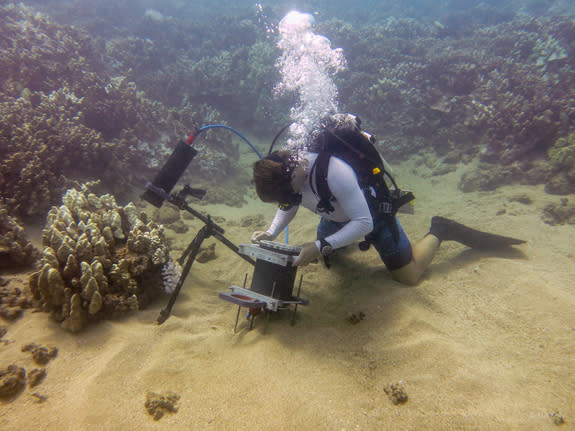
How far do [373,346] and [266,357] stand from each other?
103 cm

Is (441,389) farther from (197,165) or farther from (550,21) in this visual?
(550,21)

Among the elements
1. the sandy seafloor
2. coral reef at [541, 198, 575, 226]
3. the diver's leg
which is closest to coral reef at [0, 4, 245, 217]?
the sandy seafloor

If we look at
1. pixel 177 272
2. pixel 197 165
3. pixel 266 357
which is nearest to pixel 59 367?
pixel 177 272

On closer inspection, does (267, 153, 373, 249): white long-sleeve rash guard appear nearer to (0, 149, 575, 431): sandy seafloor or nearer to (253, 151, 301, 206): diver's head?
(253, 151, 301, 206): diver's head

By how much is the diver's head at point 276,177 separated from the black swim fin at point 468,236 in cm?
281

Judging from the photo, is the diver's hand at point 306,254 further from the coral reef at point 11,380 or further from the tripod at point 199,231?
the coral reef at point 11,380

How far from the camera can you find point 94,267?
278cm

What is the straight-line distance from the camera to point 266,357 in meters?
2.41

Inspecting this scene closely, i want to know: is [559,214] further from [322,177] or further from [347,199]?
[322,177]

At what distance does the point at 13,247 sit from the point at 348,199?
4.01 meters

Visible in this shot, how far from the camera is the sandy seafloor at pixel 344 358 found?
1757 millimetres

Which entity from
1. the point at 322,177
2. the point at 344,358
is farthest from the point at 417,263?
the point at 322,177

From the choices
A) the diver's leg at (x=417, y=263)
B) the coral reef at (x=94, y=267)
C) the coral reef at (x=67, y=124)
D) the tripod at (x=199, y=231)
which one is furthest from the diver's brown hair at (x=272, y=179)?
the coral reef at (x=67, y=124)

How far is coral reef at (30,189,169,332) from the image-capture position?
259cm
